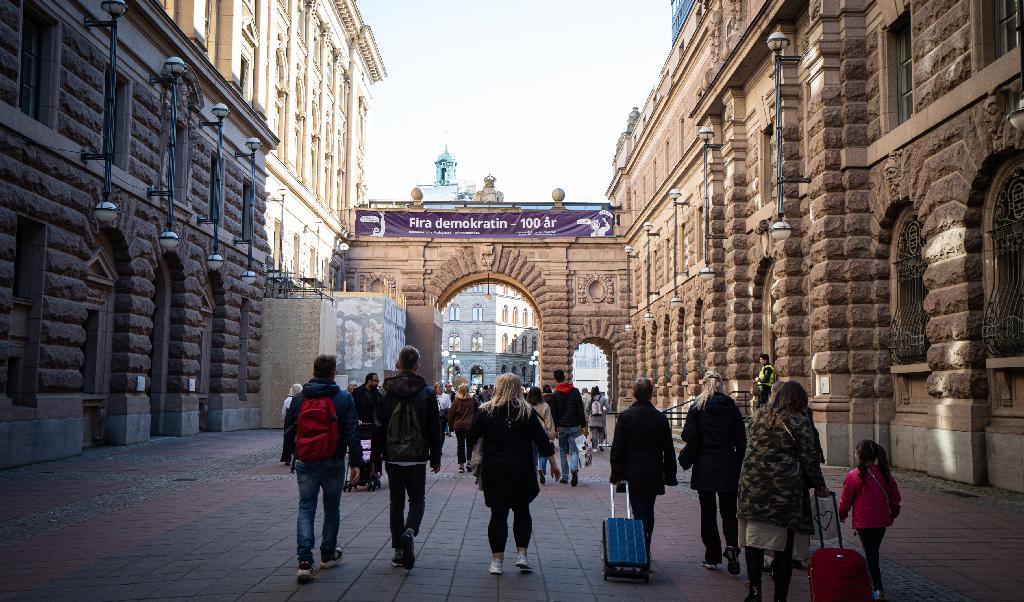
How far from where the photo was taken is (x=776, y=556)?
270 inches

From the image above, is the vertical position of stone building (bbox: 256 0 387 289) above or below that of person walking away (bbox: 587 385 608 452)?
above

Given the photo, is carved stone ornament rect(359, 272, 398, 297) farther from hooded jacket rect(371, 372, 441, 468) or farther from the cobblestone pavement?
hooded jacket rect(371, 372, 441, 468)

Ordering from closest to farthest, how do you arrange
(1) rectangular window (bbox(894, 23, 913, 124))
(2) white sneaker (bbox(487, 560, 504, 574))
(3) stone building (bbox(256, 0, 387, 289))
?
1. (2) white sneaker (bbox(487, 560, 504, 574))
2. (1) rectangular window (bbox(894, 23, 913, 124))
3. (3) stone building (bbox(256, 0, 387, 289))

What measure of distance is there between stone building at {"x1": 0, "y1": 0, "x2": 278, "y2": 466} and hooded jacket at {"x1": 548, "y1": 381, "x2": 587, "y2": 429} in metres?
8.40

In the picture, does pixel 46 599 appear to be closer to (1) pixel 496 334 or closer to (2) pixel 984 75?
(2) pixel 984 75

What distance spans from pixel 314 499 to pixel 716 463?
10.8 ft

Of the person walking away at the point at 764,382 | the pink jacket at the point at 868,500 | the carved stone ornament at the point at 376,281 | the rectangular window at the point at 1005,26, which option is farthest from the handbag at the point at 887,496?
the carved stone ornament at the point at 376,281

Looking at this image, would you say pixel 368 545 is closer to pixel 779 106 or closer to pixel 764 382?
pixel 764 382

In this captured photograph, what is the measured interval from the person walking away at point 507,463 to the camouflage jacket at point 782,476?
1.83 m

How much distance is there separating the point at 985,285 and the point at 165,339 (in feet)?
58.5

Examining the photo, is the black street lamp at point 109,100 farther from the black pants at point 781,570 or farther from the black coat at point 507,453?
the black pants at point 781,570

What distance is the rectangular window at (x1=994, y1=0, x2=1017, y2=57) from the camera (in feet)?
42.6

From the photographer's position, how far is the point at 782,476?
267 inches

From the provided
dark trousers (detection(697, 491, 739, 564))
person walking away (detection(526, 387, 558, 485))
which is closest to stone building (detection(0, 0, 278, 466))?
person walking away (detection(526, 387, 558, 485))
